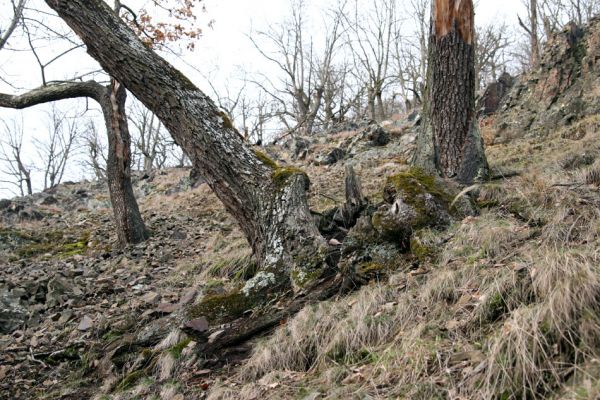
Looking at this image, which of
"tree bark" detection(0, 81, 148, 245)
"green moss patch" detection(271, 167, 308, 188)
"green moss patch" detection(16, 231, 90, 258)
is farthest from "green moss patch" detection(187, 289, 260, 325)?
"green moss patch" detection(16, 231, 90, 258)

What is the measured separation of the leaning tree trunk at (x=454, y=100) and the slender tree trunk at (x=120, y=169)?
5.16m

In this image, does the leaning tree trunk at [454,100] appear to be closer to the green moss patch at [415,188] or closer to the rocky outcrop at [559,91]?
the green moss patch at [415,188]

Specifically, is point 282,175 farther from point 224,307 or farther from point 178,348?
point 178,348

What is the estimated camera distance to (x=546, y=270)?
2506 millimetres

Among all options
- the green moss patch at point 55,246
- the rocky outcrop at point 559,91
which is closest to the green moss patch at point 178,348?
the green moss patch at point 55,246

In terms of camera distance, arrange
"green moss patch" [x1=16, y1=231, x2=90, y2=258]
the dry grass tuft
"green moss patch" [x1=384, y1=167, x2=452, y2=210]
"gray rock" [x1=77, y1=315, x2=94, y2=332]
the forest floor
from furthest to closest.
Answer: "green moss patch" [x1=16, y1=231, x2=90, y2=258] → "gray rock" [x1=77, y1=315, x2=94, y2=332] → "green moss patch" [x1=384, y1=167, x2=452, y2=210] → the forest floor → the dry grass tuft

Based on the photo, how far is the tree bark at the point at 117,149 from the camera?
8062mm

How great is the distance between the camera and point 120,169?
8.17 meters

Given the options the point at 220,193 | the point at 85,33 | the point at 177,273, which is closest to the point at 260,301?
the point at 220,193

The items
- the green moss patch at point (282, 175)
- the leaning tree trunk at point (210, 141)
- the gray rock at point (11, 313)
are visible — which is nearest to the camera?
the leaning tree trunk at point (210, 141)

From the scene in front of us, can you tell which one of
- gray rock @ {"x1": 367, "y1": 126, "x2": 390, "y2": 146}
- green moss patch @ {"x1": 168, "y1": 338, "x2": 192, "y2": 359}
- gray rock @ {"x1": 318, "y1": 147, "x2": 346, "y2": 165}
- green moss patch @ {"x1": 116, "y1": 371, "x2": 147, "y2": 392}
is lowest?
green moss patch @ {"x1": 116, "y1": 371, "x2": 147, "y2": 392}

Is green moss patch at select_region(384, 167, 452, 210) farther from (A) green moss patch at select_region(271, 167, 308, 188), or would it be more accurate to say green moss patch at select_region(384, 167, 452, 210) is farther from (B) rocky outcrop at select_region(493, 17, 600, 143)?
(B) rocky outcrop at select_region(493, 17, 600, 143)

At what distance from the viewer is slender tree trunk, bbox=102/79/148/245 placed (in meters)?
8.09

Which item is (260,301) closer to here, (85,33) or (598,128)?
(85,33)
